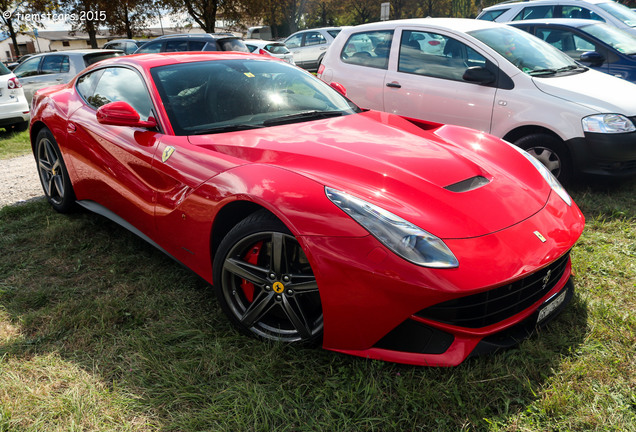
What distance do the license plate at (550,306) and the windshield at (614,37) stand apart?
5079 mm

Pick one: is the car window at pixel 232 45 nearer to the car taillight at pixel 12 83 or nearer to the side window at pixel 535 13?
the car taillight at pixel 12 83

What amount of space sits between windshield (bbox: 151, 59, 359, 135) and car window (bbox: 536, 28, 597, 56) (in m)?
4.42

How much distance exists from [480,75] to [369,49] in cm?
159

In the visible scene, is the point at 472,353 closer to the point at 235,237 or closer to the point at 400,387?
the point at 400,387

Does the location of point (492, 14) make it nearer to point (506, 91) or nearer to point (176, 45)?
point (506, 91)

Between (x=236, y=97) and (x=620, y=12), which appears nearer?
(x=236, y=97)

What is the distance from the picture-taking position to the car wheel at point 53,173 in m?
4.10

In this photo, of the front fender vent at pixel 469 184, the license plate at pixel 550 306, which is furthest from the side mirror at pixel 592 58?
the license plate at pixel 550 306

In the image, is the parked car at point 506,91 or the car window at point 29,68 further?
the car window at point 29,68

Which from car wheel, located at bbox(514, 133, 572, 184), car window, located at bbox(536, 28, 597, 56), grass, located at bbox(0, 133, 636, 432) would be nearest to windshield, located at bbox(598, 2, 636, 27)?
car window, located at bbox(536, 28, 597, 56)

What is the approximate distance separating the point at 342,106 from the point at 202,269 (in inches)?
60.3

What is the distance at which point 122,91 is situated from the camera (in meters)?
3.41

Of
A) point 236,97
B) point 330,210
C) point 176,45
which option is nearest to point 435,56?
point 236,97

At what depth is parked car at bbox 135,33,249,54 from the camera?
11.1 meters
